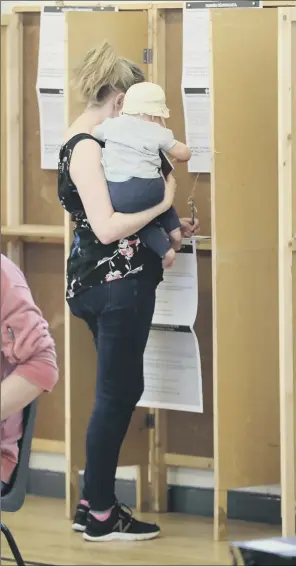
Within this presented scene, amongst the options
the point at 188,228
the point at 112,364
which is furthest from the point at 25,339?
the point at 188,228

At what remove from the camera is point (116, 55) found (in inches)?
129

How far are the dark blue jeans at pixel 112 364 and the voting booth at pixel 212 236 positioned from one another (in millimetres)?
251

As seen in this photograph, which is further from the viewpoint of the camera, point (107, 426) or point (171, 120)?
point (171, 120)

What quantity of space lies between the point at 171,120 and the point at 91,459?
1.14 m

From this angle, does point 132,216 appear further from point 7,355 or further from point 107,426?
point 7,355

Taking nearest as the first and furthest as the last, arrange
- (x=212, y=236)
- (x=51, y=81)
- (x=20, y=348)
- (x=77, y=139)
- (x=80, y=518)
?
(x=20, y=348), (x=77, y=139), (x=212, y=236), (x=80, y=518), (x=51, y=81)

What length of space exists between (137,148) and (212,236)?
43 cm

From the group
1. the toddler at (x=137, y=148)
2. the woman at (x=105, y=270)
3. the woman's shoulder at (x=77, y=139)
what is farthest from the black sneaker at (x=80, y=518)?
the woman's shoulder at (x=77, y=139)

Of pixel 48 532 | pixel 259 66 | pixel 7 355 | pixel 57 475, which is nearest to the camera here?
pixel 7 355

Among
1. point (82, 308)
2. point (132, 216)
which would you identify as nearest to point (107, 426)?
point (82, 308)

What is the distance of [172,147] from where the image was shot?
319cm

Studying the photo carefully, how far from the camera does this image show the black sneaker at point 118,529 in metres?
3.46

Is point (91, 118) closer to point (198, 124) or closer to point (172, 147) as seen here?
point (172, 147)

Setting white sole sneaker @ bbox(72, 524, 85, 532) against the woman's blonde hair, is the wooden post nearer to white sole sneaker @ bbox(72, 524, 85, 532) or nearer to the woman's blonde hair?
the woman's blonde hair
